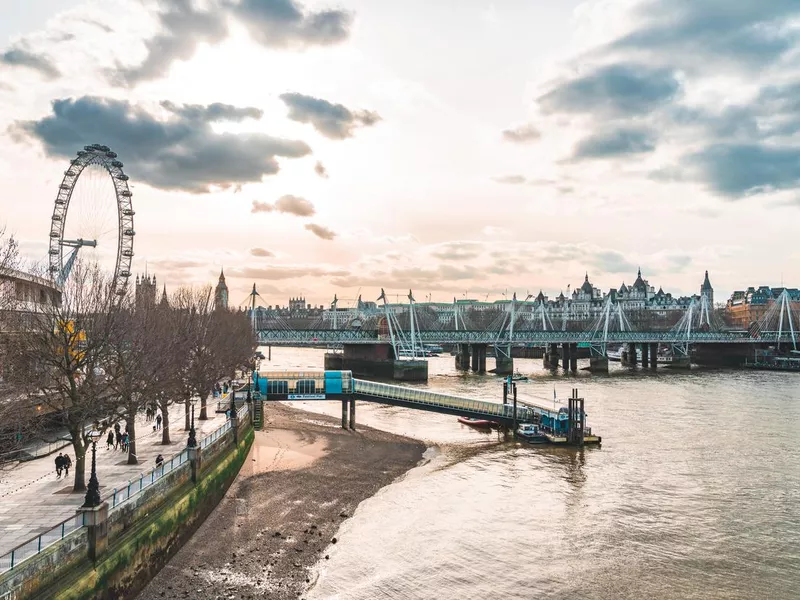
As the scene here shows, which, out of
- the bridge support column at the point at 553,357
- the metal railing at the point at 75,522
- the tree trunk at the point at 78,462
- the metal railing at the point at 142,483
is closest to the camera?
the metal railing at the point at 75,522

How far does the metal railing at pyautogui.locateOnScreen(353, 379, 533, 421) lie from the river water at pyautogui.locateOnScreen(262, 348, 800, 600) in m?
2.03

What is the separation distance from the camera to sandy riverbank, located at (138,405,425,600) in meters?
22.5

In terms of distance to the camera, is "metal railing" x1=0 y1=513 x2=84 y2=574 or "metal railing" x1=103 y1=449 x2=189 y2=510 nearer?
"metal railing" x1=0 y1=513 x2=84 y2=574

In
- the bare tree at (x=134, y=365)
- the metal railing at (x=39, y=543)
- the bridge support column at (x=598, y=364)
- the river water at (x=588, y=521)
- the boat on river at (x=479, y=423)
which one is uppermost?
the bare tree at (x=134, y=365)

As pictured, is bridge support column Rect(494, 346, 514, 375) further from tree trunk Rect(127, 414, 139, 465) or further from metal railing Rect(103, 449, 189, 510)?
metal railing Rect(103, 449, 189, 510)

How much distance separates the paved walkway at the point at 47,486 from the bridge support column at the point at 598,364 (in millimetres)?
90836

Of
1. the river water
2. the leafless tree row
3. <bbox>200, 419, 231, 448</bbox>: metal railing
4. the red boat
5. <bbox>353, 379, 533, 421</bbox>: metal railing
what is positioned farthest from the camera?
the red boat

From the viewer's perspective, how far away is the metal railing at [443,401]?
166 ft

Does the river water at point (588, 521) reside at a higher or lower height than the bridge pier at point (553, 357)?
lower

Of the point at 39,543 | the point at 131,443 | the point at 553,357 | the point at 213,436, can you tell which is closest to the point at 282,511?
the point at 213,436

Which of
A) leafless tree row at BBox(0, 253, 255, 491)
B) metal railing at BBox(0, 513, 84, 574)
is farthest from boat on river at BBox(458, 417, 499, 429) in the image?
metal railing at BBox(0, 513, 84, 574)

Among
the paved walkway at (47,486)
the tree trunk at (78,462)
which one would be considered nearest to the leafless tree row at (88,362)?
the tree trunk at (78,462)

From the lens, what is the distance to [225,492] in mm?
33031

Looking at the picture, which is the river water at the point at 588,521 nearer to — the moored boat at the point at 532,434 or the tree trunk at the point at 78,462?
the moored boat at the point at 532,434
